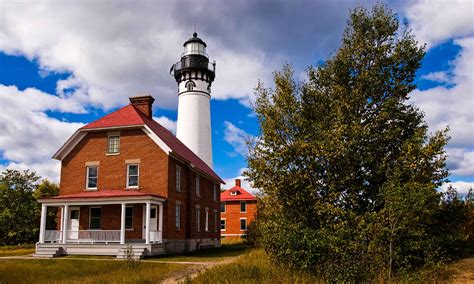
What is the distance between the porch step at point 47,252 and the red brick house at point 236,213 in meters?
30.5

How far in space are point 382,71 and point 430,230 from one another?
6.65 m

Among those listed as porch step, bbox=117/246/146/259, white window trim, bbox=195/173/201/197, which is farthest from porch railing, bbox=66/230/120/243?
white window trim, bbox=195/173/201/197

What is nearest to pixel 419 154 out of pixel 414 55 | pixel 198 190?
pixel 414 55

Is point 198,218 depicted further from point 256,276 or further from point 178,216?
point 256,276

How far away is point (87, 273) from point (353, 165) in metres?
11.2

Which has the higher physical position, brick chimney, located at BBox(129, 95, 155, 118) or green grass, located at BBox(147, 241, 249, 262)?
brick chimney, located at BBox(129, 95, 155, 118)

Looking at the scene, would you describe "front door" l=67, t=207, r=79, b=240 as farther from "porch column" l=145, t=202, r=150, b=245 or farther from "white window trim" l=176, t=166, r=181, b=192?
"white window trim" l=176, t=166, r=181, b=192

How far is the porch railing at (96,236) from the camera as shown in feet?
83.1

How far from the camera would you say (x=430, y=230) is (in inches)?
600

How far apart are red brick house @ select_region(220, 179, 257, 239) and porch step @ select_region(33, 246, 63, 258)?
99.9 ft

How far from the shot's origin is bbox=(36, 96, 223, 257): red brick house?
81.7 feet

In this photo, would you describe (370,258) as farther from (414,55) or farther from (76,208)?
(76,208)

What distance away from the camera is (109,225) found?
2652 centimetres

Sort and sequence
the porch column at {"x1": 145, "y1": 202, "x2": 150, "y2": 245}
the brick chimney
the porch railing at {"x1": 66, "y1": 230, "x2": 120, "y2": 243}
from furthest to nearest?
the brick chimney < the porch railing at {"x1": 66, "y1": 230, "x2": 120, "y2": 243} < the porch column at {"x1": 145, "y1": 202, "x2": 150, "y2": 245}
